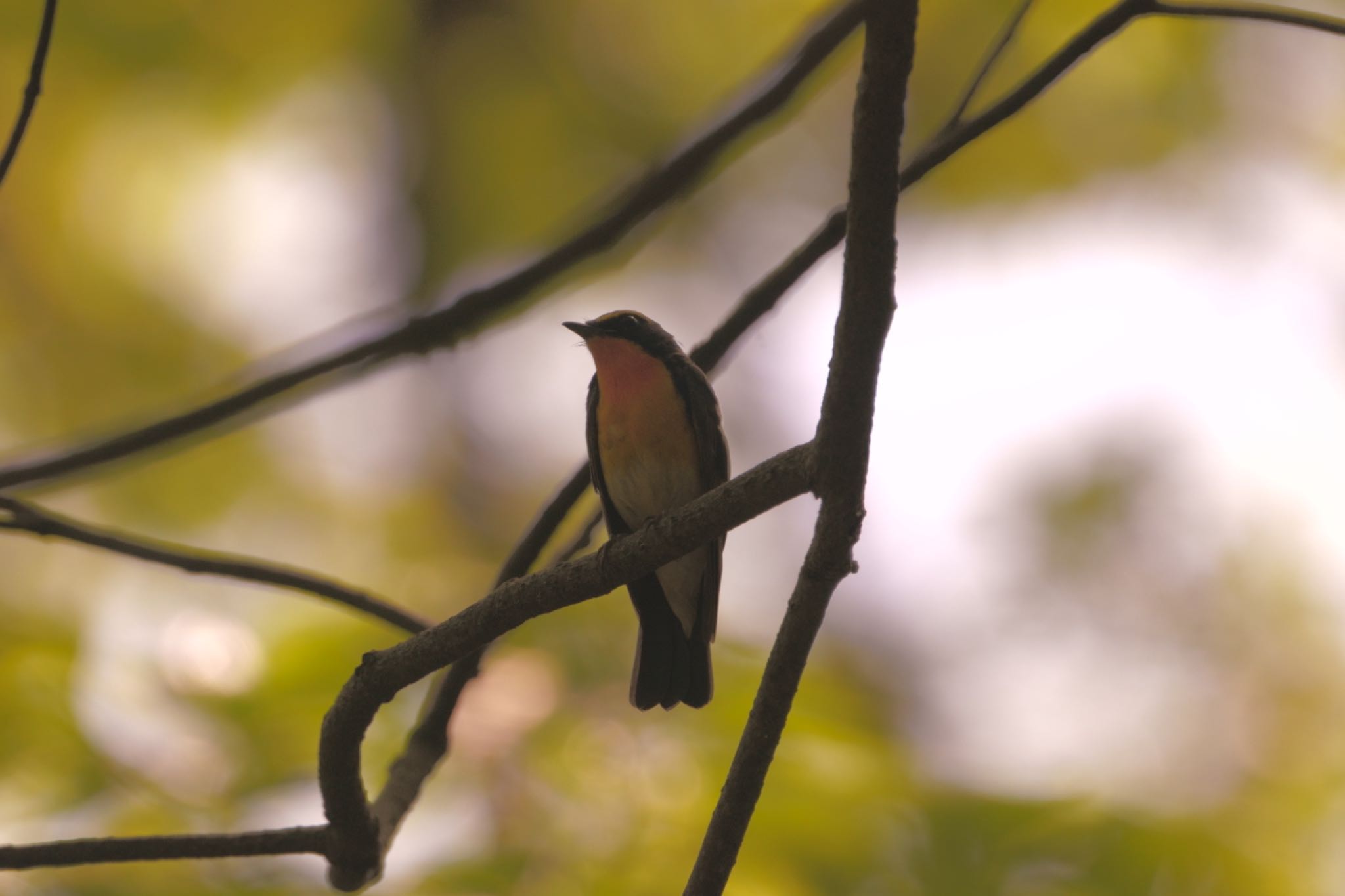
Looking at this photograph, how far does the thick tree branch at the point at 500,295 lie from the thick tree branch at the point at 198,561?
0.38 m

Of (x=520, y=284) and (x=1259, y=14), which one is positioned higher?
(x=1259, y=14)

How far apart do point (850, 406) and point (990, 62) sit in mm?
1709

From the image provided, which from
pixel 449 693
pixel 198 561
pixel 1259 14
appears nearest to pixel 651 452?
pixel 449 693

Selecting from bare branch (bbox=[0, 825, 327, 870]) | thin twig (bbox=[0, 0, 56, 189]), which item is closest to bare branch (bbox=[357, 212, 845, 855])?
bare branch (bbox=[0, 825, 327, 870])

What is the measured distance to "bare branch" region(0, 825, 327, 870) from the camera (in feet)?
10.7

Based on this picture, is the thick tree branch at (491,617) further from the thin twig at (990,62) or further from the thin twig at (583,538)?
the thin twig at (990,62)

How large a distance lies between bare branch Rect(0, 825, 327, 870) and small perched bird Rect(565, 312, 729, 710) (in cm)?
205

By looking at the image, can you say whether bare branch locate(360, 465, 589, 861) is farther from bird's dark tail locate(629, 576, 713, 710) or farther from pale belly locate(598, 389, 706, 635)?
pale belly locate(598, 389, 706, 635)

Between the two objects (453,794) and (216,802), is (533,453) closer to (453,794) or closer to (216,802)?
(453,794)

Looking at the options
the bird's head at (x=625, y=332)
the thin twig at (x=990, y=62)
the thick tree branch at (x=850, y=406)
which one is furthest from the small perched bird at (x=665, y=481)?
the thick tree branch at (x=850, y=406)

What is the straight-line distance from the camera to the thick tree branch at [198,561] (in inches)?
144

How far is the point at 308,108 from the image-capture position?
8.97 m

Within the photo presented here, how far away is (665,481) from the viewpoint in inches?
212

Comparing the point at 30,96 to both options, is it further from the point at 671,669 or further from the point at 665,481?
the point at 671,669
